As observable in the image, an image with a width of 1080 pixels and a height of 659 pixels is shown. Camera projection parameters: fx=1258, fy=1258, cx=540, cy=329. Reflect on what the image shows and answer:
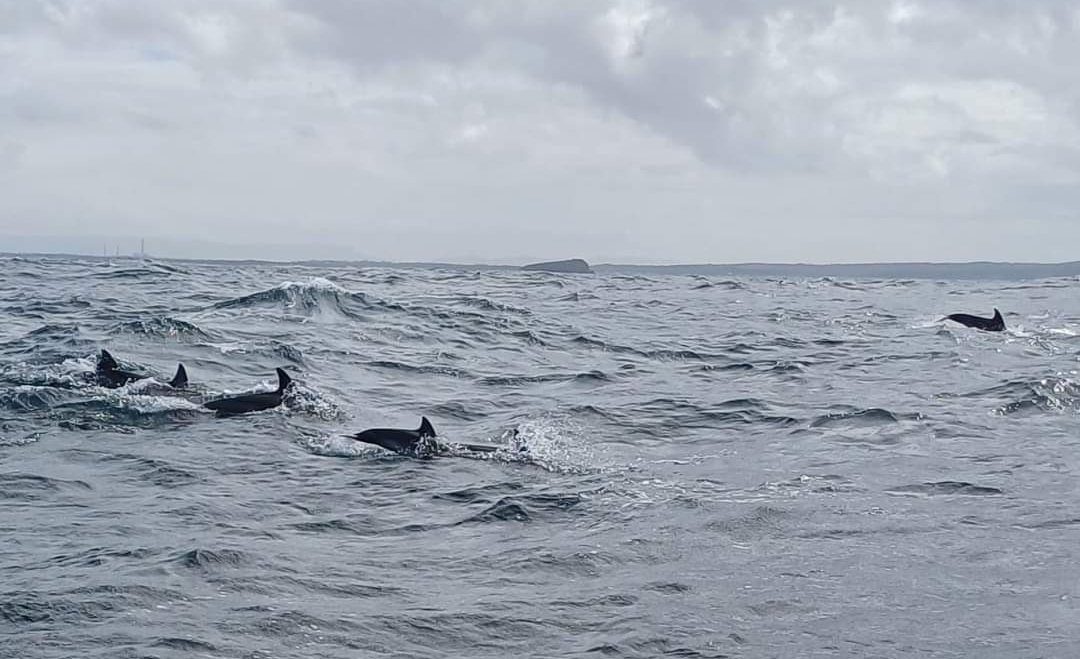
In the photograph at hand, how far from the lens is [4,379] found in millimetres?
19922

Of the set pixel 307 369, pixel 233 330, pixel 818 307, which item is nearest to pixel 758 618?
pixel 307 369

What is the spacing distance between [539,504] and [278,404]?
22.2 feet

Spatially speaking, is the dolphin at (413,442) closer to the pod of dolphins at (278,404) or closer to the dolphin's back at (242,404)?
the pod of dolphins at (278,404)

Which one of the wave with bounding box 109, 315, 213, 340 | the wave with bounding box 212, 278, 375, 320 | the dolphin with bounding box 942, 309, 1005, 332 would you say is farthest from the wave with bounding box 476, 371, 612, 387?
the dolphin with bounding box 942, 309, 1005, 332

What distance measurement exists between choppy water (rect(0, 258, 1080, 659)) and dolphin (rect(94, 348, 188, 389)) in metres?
0.42

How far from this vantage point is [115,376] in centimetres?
1964

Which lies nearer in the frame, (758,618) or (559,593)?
(758,618)

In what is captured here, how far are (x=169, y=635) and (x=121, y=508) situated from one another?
14.1 ft

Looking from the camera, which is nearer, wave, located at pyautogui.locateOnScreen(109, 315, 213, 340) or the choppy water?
the choppy water

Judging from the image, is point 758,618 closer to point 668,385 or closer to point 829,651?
point 829,651

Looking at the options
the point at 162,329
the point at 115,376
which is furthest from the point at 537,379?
the point at 162,329

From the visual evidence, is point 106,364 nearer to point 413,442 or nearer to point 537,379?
point 413,442

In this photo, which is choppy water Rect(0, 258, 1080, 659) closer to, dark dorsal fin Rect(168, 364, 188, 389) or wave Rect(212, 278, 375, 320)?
dark dorsal fin Rect(168, 364, 188, 389)

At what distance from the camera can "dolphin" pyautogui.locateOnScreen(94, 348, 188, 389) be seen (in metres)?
19.5
